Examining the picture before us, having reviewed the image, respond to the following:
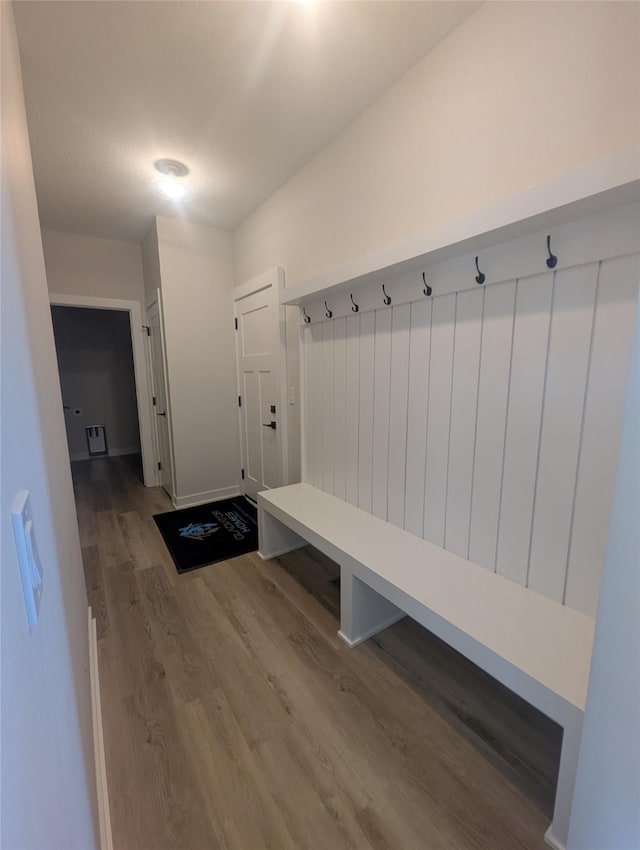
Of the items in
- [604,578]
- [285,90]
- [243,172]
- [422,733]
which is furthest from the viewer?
[243,172]

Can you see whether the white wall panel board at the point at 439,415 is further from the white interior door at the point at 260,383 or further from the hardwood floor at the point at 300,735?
the white interior door at the point at 260,383

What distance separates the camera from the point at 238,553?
2742 mm

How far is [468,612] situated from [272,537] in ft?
5.16

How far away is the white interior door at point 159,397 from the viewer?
3650 mm

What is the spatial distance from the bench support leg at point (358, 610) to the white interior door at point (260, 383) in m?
1.35

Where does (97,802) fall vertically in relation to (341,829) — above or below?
above

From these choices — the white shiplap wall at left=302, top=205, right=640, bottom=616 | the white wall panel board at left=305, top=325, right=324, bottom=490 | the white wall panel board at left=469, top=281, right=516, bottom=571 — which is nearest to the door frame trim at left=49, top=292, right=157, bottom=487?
the white wall panel board at left=305, top=325, right=324, bottom=490

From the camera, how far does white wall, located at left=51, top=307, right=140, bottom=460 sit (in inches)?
227

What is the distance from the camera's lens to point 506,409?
4.78 ft

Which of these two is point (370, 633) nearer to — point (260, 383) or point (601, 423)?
point (601, 423)

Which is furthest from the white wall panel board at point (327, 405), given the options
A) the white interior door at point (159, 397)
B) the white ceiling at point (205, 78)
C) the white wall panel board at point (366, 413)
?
the white interior door at point (159, 397)

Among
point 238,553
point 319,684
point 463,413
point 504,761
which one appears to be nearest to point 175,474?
point 238,553

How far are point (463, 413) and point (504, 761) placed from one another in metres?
1.27

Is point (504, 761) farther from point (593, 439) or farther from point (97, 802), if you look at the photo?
point (97, 802)
